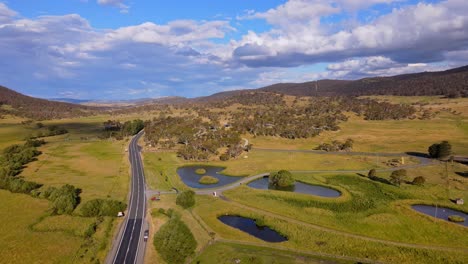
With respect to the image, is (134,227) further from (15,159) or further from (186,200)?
(15,159)

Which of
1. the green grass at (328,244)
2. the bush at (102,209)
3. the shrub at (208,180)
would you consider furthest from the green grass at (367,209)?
the bush at (102,209)

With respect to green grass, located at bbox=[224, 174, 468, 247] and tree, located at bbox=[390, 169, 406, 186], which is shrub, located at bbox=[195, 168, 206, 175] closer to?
green grass, located at bbox=[224, 174, 468, 247]

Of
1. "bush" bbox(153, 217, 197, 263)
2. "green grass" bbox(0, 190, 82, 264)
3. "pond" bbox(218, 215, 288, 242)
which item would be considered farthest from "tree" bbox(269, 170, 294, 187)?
"green grass" bbox(0, 190, 82, 264)

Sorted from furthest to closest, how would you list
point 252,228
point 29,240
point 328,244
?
point 252,228 < point 29,240 < point 328,244

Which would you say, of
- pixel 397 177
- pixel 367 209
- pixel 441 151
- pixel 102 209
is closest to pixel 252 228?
pixel 367 209

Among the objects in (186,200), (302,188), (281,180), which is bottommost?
(302,188)
